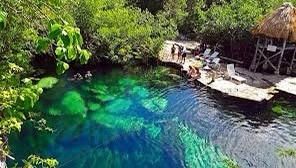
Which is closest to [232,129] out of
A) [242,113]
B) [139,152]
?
[242,113]

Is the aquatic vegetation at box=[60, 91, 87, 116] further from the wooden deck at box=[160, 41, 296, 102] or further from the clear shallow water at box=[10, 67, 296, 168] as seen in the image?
the wooden deck at box=[160, 41, 296, 102]

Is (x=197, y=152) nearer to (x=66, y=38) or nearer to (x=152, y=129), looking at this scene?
(x=152, y=129)

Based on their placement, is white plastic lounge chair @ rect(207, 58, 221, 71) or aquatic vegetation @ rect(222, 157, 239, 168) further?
white plastic lounge chair @ rect(207, 58, 221, 71)

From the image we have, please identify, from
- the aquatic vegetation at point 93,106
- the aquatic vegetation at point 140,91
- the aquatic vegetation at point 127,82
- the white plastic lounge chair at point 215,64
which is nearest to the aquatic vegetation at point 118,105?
the aquatic vegetation at point 93,106

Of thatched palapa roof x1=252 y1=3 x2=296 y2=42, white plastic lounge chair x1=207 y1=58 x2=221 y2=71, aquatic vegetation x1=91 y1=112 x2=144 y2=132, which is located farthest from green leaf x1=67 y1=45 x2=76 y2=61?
white plastic lounge chair x1=207 y1=58 x2=221 y2=71

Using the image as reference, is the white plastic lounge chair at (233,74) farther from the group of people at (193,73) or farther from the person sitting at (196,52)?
the person sitting at (196,52)

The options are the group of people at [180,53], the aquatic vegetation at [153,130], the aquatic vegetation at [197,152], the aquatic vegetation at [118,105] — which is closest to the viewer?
the aquatic vegetation at [197,152]

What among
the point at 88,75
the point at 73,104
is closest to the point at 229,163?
the point at 73,104
